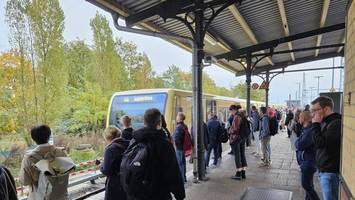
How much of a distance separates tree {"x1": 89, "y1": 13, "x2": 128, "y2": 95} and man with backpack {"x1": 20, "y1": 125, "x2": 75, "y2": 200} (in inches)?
618

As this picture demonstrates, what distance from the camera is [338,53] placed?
13.8 meters

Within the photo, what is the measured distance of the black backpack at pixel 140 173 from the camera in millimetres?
2510

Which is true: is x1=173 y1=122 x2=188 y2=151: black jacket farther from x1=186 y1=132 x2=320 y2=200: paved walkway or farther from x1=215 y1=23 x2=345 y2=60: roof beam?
x1=215 y1=23 x2=345 y2=60: roof beam

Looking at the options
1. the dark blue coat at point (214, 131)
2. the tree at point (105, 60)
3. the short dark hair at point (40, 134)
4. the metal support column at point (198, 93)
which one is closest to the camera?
the short dark hair at point (40, 134)

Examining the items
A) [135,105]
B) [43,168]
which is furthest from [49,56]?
[43,168]

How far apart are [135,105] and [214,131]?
2649 millimetres

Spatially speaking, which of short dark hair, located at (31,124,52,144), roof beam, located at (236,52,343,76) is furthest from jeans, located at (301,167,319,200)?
roof beam, located at (236,52,343,76)

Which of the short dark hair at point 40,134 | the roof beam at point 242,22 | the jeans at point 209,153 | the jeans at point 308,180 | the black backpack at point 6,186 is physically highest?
the roof beam at point 242,22

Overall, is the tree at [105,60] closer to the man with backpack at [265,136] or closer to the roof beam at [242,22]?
the roof beam at [242,22]

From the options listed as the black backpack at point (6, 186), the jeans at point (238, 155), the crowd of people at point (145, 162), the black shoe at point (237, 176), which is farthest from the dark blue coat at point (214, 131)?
the black backpack at point (6, 186)

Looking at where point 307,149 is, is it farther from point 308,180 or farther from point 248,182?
point 248,182

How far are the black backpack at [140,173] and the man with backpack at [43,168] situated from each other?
84 centimetres

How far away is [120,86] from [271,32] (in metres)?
12.0

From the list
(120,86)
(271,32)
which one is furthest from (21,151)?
(271,32)
